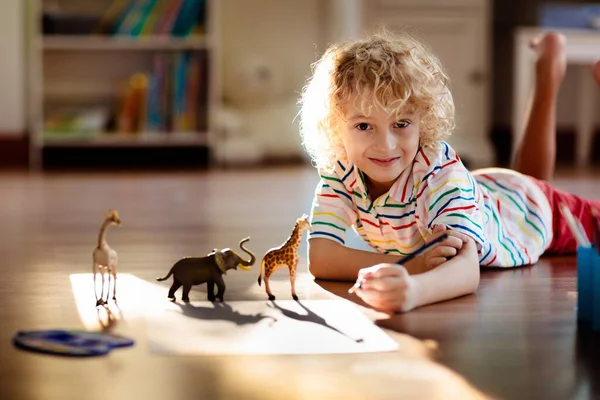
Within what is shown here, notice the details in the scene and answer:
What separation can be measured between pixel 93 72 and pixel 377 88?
113 inches

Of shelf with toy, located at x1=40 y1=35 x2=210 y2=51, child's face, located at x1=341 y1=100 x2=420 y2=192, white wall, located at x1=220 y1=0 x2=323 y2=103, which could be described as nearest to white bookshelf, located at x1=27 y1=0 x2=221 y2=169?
shelf with toy, located at x1=40 y1=35 x2=210 y2=51

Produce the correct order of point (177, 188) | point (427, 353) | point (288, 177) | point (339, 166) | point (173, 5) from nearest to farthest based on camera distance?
point (427, 353) → point (339, 166) → point (177, 188) → point (288, 177) → point (173, 5)

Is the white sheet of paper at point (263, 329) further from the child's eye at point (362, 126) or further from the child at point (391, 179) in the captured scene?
the child's eye at point (362, 126)

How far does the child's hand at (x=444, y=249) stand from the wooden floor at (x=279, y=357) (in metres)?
0.06

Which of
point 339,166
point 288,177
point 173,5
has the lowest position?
point 288,177

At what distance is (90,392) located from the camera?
0.87 metres

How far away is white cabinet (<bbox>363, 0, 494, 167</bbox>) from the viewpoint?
3.66 m

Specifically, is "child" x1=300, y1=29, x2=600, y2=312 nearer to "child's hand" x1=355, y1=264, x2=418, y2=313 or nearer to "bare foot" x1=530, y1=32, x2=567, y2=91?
"child's hand" x1=355, y1=264, x2=418, y2=313

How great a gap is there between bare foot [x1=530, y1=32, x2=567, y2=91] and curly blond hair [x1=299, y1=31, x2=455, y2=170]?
699mm

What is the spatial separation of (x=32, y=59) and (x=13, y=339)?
2889 mm

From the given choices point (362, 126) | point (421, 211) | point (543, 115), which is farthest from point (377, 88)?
point (543, 115)

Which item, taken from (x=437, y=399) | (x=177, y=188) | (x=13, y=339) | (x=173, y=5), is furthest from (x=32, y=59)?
(x=437, y=399)

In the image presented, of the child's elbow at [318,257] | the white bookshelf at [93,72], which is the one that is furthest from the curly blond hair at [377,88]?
the white bookshelf at [93,72]

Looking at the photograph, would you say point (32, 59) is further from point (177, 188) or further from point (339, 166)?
point (339, 166)
